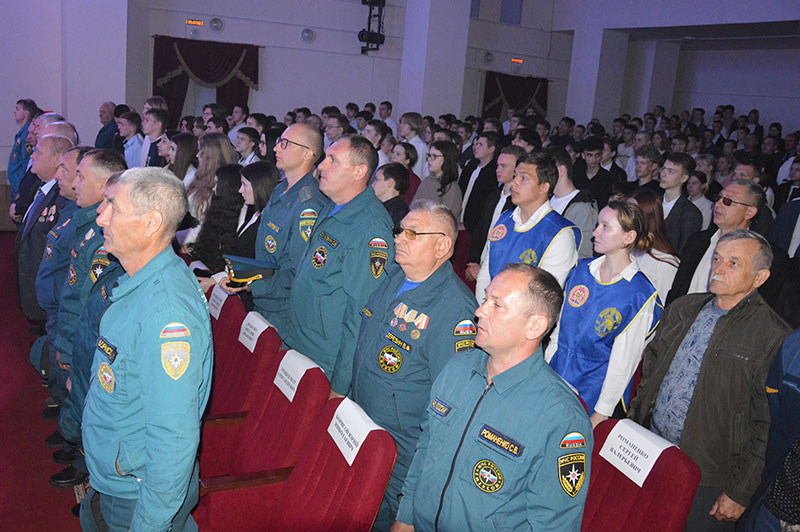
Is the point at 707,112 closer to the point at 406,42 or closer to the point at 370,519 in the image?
the point at 406,42

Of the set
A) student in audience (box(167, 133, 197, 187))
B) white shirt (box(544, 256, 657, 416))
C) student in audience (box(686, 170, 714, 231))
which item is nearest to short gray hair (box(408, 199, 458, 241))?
white shirt (box(544, 256, 657, 416))

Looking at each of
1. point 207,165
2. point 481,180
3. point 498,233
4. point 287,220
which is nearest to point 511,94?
point 481,180

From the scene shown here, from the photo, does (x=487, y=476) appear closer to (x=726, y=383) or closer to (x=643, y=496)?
(x=643, y=496)

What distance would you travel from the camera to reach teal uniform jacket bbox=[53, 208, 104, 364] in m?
2.70

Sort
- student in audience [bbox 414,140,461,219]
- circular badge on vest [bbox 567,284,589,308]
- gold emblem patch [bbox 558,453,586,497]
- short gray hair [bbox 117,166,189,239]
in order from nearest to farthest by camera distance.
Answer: gold emblem patch [bbox 558,453,586,497] < short gray hair [bbox 117,166,189,239] < circular badge on vest [bbox 567,284,589,308] < student in audience [bbox 414,140,461,219]

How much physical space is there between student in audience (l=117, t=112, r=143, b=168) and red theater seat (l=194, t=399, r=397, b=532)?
17.9 ft

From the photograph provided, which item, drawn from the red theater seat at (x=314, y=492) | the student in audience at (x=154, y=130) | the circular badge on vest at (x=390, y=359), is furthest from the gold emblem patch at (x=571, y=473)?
the student in audience at (x=154, y=130)

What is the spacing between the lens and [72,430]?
2.66 metres

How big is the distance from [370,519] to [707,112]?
54.1 ft

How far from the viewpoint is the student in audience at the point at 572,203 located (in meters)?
4.48

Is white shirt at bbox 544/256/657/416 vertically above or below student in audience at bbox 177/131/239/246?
below

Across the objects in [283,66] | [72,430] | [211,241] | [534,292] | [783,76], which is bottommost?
[72,430]

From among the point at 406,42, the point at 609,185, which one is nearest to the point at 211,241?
the point at 609,185

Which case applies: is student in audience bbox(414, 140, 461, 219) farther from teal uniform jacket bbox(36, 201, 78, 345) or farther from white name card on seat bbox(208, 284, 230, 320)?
teal uniform jacket bbox(36, 201, 78, 345)
